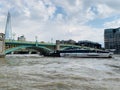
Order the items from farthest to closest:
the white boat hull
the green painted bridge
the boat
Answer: the boat → the white boat hull → the green painted bridge

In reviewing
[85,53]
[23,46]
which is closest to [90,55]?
[85,53]

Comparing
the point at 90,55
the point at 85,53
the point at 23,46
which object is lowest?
the point at 90,55

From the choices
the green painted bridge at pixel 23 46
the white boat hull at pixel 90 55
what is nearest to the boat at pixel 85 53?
the white boat hull at pixel 90 55

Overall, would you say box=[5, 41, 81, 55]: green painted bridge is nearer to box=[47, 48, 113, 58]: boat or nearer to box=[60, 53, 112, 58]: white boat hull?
box=[47, 48, 113, 58]: boat

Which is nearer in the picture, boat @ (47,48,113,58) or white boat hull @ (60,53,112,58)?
white boat hull @ (60,53,112,58)

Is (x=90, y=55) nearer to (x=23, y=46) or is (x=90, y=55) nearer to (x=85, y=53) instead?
(x=85, y=53)

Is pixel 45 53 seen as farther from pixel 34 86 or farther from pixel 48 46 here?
pixel 34 86

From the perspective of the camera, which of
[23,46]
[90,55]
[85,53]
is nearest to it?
[23,46]

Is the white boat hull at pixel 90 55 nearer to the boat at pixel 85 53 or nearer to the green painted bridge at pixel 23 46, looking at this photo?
the boat at pixel 85 53

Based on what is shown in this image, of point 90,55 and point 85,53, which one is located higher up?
point 85,53

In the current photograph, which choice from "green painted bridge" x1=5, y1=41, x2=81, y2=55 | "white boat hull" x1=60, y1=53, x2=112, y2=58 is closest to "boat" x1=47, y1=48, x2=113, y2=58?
"white boat hull" x1=60, y1=53, x2=112, y2=58

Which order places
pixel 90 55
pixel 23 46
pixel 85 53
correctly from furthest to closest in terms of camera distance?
1. pixel 85 53
2. pixel 90 55
3. pixel 23 46

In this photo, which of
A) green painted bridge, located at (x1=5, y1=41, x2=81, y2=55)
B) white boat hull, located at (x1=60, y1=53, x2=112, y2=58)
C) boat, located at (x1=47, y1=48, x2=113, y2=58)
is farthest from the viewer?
boat, located at (x1=47, y1=48, x2=113, y2=58)

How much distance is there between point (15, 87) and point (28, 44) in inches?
3361
